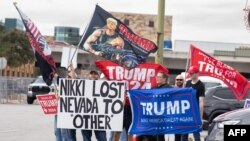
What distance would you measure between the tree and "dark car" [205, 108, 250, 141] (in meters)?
56.7

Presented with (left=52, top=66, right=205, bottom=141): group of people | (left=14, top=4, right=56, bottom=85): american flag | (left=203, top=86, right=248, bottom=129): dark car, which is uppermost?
(left=14, top=4, right=56, bottom=85): american flag

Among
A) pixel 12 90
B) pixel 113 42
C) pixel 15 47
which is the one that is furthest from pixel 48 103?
pixel 15 47

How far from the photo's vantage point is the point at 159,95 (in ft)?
36.0

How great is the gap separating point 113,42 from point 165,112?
8.01 ft

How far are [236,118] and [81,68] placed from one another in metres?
68.3

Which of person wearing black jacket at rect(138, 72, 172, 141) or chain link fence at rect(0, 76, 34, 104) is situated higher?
person wearing black jacket at rect(138, 72, 172, 141)

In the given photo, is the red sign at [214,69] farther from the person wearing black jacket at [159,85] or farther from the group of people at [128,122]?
the person wearing black jacket at [159,85]

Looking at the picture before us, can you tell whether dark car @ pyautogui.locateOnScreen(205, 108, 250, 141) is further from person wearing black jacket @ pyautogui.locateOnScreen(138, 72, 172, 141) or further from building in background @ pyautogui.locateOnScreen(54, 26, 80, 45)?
building in background @ pyautogui.locateOnScreen(54, 26, 80, 45)

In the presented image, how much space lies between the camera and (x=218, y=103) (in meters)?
20.4

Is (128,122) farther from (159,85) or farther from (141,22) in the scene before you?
(141,22)

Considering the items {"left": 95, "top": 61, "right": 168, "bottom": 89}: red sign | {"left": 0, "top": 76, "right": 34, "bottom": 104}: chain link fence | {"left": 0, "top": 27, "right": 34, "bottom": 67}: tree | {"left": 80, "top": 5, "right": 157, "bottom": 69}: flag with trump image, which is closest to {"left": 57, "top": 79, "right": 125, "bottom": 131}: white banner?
{"left": 95, "top": 61, "right": 168, "bottom": 89}: red sign

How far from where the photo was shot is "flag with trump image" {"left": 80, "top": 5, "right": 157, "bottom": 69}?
41.3ft

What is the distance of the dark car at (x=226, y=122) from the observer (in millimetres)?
9219

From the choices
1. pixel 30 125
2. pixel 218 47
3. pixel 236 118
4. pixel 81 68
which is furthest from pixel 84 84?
pixel 218 47
